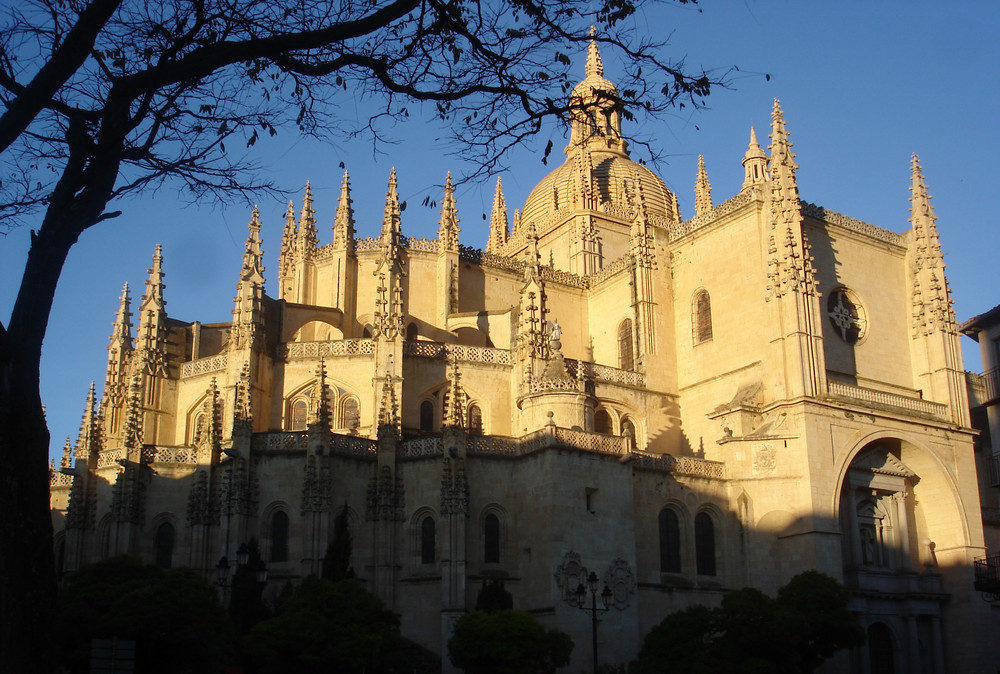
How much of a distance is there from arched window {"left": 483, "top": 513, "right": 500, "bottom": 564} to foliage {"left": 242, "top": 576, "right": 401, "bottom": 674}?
22.7ft

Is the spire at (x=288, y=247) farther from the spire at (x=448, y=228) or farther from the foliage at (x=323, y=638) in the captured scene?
the foliage at (x=323, y=638)

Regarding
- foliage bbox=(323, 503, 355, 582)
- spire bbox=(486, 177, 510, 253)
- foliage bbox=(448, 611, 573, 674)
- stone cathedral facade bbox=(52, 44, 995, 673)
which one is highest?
spire bbox=(486, 177, 510, 253)

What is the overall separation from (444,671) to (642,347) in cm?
1598

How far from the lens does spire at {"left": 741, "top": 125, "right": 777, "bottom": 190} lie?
40.7m

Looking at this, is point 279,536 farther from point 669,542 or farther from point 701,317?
point 701,317

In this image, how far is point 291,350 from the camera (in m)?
37.9

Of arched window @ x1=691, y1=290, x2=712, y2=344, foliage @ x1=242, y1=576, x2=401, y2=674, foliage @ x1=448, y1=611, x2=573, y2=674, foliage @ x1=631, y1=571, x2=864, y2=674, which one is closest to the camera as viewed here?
foliage @ x1=242, y1=576, x2=401, y2=674

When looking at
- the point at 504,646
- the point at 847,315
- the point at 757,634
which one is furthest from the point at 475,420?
the point at 847,315

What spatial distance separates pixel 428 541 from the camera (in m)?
32.5

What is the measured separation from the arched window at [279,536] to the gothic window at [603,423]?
1246 centimetres

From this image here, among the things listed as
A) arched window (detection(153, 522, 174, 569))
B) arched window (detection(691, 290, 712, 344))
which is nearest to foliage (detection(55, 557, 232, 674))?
arched window (detection(153, 522, 174, 569))

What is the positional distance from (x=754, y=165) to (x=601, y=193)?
17686 millimetres

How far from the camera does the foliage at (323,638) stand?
24.5 meters

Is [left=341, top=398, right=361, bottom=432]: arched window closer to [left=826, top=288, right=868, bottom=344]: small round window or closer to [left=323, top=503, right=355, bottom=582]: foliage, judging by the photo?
[left=323, top=503, right=355, bottom=582]: foliage
